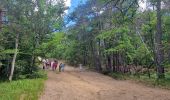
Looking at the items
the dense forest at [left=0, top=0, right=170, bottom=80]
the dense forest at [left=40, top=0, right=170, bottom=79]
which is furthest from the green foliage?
the dense forest at [left=40, top=0, right=170, bottom=79]

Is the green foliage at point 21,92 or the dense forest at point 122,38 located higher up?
the dense forest at point 122,38

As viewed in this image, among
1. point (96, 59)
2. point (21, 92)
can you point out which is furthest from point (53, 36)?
point (96, 59)

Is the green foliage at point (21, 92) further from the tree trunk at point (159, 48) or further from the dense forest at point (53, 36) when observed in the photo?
the tree trunk at point (159, 48)

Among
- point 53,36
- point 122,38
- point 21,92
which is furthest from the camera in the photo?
point 122,38

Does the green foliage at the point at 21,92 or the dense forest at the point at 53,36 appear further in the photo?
the dense forest at the point at 53,36

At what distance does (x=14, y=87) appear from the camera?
2514 cm

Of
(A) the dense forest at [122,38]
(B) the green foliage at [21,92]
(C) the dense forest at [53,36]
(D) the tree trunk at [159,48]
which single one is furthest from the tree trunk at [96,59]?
(B) the green foliage at [21,92]

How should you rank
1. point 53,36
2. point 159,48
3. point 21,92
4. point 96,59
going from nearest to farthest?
point 21,92, point 159,48, point 53,36, point 96,59

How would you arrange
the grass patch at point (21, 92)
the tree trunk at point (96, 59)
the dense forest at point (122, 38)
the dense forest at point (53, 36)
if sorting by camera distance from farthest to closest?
the tree trunk at point (96, 59) < the dense forest at point (122, 38) < the dense forest at point (53, 36) < the grass patch at point (21, 92)

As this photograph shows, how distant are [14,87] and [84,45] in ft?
134

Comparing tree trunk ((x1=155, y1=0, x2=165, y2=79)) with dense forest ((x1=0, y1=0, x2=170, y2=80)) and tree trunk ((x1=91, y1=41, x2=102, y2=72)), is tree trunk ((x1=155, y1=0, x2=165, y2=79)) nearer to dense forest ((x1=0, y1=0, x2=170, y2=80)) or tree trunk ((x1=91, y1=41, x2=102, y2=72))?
dense forest ((x1=0, y1=0, x2=170, y2=80))

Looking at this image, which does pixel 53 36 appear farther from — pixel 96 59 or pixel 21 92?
pixel 96 59

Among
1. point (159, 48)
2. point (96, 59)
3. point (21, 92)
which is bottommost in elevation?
point (21, 92)

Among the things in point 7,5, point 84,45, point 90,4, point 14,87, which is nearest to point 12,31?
point 7,5
